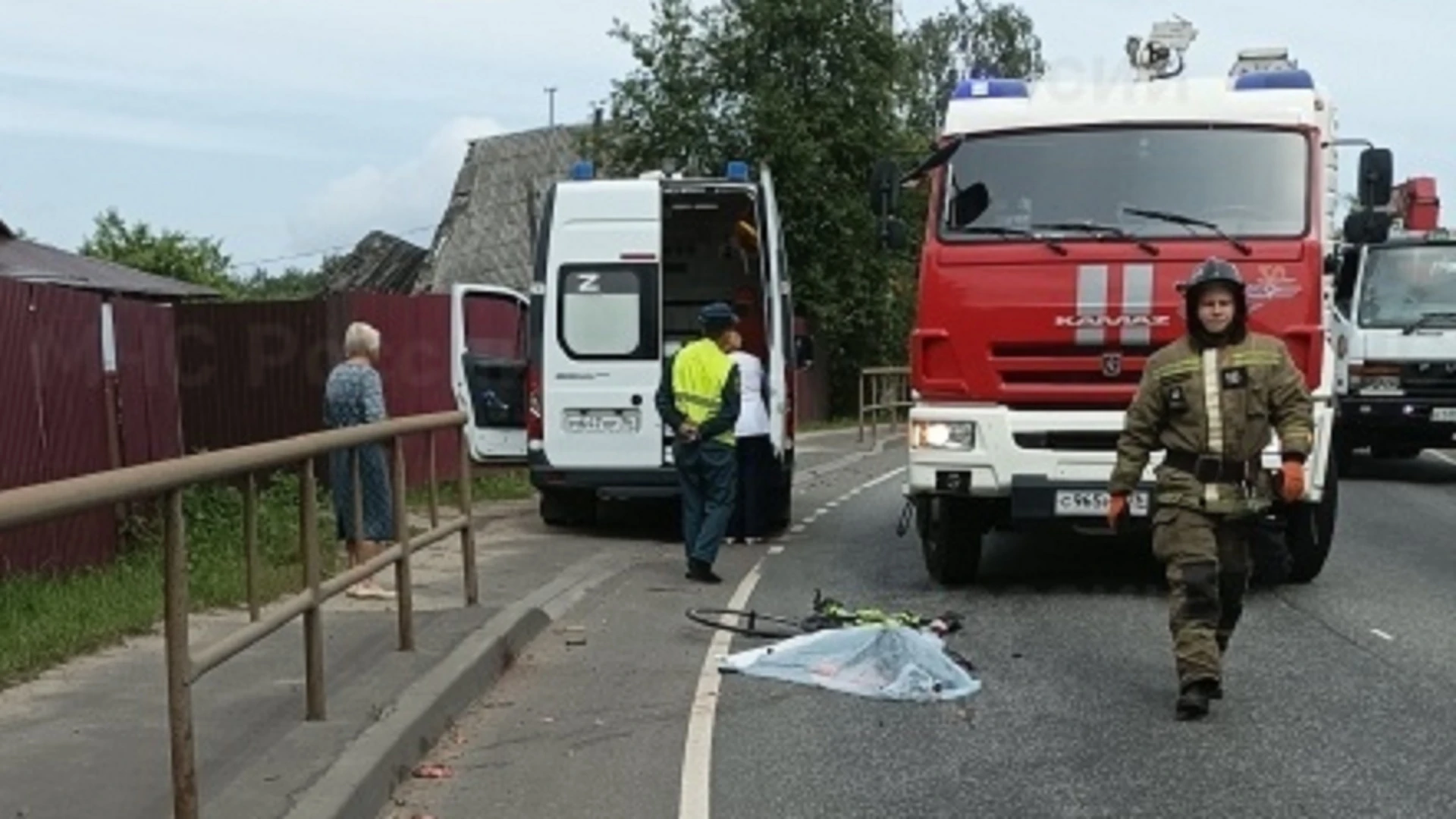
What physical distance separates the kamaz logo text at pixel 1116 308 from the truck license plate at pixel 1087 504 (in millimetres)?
818

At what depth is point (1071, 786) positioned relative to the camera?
19.7 ft

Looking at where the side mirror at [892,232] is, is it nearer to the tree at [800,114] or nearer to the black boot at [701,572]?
the black boot at [701,572]

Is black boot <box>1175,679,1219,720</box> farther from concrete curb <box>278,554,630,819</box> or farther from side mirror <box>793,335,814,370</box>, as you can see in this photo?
side mirror <box>793,335,814,370</box>

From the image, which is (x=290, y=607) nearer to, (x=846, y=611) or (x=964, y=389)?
(x=846, y=611)

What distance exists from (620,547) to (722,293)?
401 cm

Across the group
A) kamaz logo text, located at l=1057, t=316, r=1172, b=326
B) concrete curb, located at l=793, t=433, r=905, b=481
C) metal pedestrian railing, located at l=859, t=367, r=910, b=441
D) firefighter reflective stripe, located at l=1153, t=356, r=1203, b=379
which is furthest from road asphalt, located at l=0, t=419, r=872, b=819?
metal pedestrian railing, located at l=859, t=367, r=910, b=441

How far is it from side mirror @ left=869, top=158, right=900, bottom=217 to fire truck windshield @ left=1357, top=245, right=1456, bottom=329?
9.96 metres

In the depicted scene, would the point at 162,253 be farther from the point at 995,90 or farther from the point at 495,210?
the point at 995,90

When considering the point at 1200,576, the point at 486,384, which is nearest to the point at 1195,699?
the point at 1200,576

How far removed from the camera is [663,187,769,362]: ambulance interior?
15.0 m

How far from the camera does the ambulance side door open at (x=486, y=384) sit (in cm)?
1512

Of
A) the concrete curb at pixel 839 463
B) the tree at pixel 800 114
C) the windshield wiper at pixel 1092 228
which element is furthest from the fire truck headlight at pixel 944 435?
the tree at pixel 800 114

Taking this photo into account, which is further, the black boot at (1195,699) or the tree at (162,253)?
the tree at (162,253)

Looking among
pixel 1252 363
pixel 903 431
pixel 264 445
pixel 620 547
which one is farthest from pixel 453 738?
pixel 903 431
